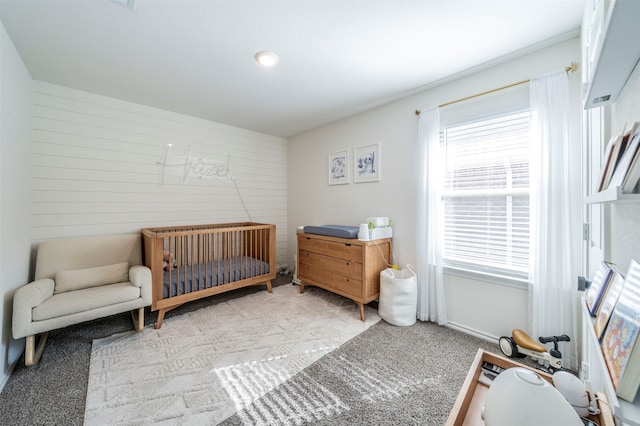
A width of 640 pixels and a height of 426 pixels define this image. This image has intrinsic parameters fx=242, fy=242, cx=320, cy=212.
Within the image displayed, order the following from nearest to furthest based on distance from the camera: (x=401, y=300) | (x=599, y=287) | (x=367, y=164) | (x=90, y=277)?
(x=599, y=287) → (x=90, y=277) → (x=401, y=300) → (x=367, y=164)

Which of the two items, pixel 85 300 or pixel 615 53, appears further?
pixel 85 300

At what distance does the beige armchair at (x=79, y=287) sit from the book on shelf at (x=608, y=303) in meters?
2.86

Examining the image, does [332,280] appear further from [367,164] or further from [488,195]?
[488,195]

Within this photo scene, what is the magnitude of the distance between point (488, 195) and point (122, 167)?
149 inches

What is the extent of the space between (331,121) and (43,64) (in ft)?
9.37

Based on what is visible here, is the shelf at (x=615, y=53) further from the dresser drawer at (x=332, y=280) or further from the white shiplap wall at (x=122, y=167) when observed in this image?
the white shiplap wall at (x=122, y=167)

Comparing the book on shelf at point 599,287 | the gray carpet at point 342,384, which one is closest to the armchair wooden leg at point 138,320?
the gray carpet at point 342,384

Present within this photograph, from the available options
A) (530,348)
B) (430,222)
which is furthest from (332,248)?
(530,348)

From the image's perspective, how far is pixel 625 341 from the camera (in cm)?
→ 56

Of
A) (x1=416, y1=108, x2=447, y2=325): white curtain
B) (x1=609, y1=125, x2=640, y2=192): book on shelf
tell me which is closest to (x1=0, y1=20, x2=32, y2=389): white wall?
(x1=609, y1=125, x2=640, y2=192): book on shelf

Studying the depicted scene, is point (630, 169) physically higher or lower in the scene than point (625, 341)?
higher

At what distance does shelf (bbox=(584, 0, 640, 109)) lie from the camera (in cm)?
54

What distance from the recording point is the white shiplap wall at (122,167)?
93.6 inches

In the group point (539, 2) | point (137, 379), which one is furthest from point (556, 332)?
point (137, 379)
